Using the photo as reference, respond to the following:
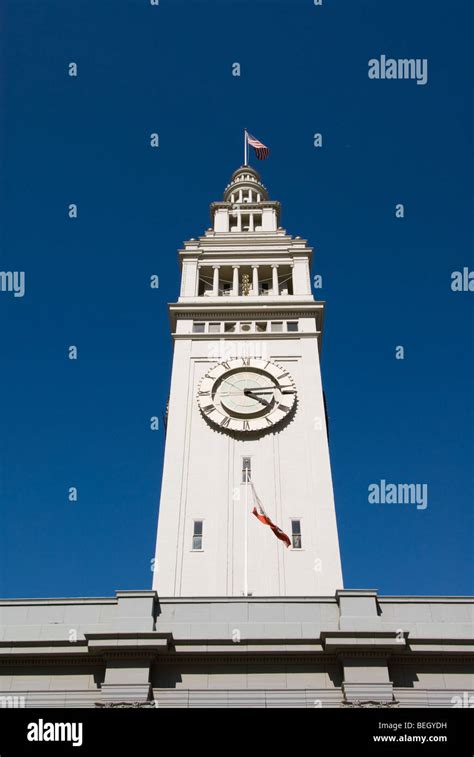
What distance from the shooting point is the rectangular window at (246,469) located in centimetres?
3438

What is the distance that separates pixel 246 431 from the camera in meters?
36.1

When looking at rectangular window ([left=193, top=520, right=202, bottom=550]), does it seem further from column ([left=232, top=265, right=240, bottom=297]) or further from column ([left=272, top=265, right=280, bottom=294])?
column ([left=272, top=265, right=280, bottom=294])

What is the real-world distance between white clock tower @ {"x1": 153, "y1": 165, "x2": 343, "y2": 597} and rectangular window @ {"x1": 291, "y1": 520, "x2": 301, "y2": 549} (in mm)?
65

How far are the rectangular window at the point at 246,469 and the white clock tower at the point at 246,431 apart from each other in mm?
55

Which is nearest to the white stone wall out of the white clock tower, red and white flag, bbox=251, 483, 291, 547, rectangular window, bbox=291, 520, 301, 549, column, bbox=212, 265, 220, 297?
the white clock tower

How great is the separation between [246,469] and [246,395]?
443cm

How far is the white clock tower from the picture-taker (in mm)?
31203

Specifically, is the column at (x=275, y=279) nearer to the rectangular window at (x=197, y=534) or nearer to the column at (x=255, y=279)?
the column at (x=255, y=279)

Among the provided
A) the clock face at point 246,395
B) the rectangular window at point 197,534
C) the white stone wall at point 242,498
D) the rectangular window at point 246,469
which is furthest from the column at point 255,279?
the rectangular window at point 197,534

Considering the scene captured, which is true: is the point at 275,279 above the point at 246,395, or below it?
above

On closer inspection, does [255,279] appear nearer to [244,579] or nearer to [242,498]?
[242,498]

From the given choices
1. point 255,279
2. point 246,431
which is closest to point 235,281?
point 255,279

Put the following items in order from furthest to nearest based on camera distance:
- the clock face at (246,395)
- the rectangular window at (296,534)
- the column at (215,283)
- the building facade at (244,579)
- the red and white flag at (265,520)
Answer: the column at (215,283) → the clock face at (246,395) → the rectangular window at (296,534) → the red and white flag at (265,520) → the building facade at (244,579)
